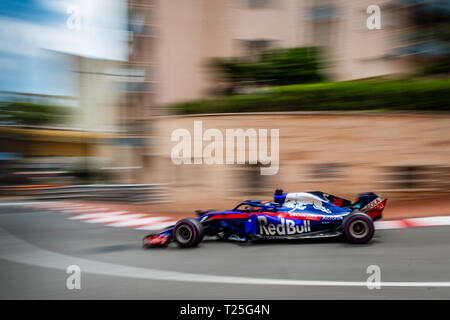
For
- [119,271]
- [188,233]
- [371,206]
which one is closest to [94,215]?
[188,233]

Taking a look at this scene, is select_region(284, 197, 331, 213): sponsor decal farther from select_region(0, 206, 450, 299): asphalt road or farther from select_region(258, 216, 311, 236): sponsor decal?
select_region(0, 206, 450, 299): asphalt road

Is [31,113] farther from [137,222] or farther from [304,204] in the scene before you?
[304,204]

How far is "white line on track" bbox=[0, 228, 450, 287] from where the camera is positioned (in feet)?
13.8

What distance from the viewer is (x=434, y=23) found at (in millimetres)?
10680

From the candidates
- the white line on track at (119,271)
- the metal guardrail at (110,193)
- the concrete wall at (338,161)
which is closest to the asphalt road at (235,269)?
the white line on track at (119,271)

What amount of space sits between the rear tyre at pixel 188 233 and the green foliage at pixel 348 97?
480 cm

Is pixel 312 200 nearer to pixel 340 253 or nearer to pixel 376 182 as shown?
pixel 340 253

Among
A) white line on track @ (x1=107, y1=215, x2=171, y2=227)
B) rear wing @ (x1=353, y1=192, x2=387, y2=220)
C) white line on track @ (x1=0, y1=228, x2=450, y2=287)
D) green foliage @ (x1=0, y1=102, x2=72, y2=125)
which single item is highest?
green foliage @ (x1=0, y1=102, x2=72, y2=125)

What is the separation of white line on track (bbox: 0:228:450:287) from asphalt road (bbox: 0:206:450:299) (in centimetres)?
1

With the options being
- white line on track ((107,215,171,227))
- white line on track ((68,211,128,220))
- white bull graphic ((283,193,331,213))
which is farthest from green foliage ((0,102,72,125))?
white bull graphic ((283,193,331,213))

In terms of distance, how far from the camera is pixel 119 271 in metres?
5.11

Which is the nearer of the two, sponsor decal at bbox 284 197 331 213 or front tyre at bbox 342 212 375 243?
front tyre at bbox 342 212 375 243

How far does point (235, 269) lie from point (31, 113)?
691 inches
